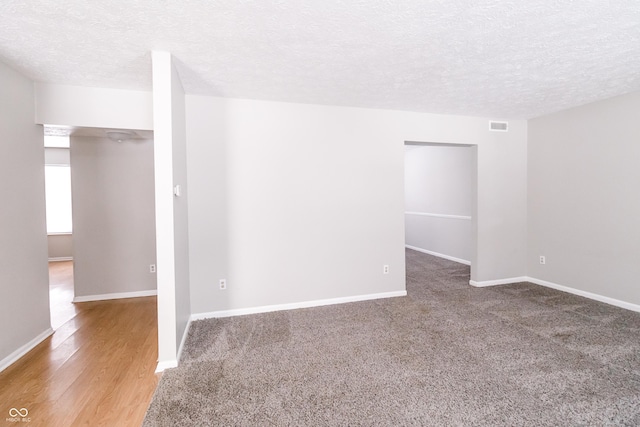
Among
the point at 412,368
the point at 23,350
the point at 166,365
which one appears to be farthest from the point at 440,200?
the point at 23,350

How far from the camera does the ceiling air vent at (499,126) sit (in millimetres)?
4062

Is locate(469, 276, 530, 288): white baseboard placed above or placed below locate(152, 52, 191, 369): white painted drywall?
below

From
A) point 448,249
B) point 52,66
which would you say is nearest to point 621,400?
point 448,249

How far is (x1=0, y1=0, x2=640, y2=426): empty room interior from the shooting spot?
1.78 metres

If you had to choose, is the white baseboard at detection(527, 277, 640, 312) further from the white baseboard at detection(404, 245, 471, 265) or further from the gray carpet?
the white baseboard at detection(404, 245, 471, 265)

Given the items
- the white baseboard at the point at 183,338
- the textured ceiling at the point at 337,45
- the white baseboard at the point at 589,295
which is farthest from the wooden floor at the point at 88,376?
the white baseboard at the point at 589,295

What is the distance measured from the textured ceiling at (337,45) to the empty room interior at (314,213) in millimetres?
21

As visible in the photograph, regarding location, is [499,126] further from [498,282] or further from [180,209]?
[180,209]

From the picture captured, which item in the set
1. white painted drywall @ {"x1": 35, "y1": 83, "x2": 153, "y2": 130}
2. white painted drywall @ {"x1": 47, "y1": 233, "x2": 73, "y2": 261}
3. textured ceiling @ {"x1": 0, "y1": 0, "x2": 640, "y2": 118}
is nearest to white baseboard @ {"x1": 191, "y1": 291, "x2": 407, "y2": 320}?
white painted drywall @ {"x1": 35, "y1": 83, "x2": 153, "y2": 130}

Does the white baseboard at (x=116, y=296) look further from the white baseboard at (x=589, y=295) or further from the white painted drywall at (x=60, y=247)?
the white baseboard at (x=589, y=295)

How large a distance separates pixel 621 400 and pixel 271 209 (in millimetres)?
3142

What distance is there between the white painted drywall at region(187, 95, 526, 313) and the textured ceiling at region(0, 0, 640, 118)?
1.31ft

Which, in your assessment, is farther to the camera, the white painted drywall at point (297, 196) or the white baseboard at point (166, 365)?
the white painted drywall at point (297, 196)

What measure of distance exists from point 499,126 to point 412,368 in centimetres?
366
